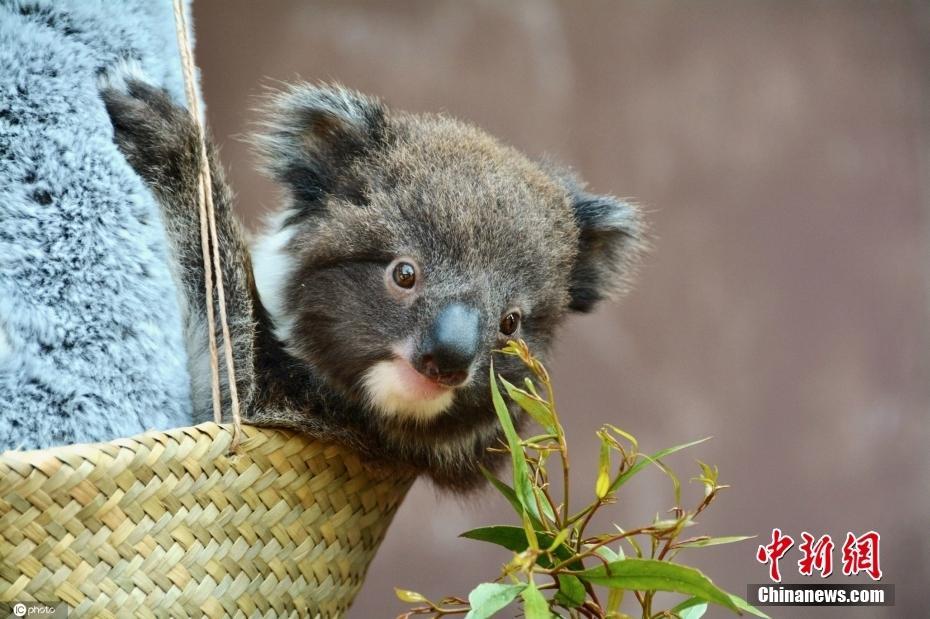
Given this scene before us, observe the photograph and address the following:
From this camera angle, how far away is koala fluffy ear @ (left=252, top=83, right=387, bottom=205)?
1942 millimetres

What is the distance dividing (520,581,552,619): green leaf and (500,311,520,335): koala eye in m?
0.69

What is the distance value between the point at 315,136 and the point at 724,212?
2.41 meters

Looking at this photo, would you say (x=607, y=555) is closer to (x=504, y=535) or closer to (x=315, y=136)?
(x=504, y=535)

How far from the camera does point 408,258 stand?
1.79 m

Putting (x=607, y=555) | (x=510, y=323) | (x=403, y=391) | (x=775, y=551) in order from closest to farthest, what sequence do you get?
(x=607, y=555), (x=403, y=391), (x=510, y=323), (x=775, y=551)

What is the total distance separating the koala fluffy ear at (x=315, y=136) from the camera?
194 cm

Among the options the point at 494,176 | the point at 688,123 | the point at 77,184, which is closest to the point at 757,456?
the point at 688,123

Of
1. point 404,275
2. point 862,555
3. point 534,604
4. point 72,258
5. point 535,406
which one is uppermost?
point 862,555

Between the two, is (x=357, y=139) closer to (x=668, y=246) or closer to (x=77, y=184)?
(x=77, y=184)

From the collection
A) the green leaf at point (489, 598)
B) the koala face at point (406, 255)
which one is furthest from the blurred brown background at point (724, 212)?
the green leaf at point (489, 598)

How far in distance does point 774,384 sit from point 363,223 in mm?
2589

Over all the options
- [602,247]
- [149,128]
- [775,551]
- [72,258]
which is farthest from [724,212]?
[72,258]

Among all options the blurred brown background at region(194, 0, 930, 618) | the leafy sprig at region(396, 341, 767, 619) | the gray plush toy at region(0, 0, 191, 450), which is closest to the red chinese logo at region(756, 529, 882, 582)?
the blurred brown background at region(194, 0, 930, 618)

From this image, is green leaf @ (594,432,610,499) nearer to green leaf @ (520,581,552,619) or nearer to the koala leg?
green leaf @ (520,581,552,619)
